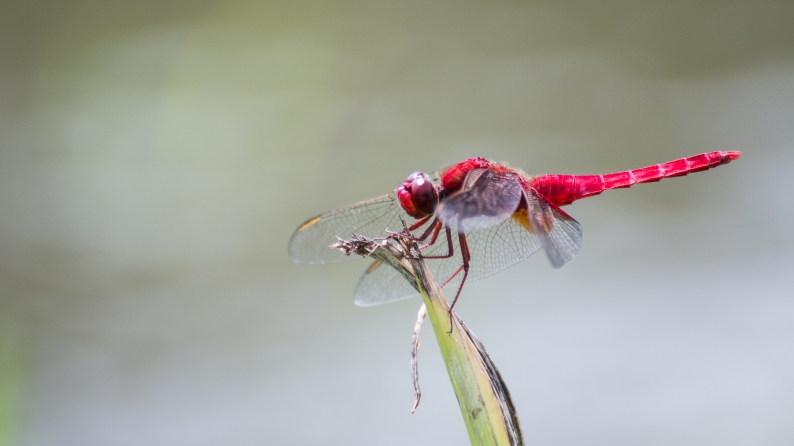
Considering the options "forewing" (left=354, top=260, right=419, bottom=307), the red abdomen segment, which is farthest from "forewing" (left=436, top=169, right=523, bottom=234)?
"forewing" (left=354, top=260, right=419, bottom=307)

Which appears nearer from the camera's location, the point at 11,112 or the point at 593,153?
the point at 11,112

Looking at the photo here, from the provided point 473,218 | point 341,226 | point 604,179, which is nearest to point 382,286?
point 341,226

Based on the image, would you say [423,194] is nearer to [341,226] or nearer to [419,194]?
[419,194]

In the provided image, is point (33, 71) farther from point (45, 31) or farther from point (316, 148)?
point (316, 148)

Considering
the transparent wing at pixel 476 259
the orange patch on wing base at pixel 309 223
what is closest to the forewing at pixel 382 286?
the transparent wing at pixel 476 259

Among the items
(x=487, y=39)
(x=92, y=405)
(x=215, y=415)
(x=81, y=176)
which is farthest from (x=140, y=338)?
(x=487, y=39)

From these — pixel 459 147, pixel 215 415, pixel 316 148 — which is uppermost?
pixel 316 148

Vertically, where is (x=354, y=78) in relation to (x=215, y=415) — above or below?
above
